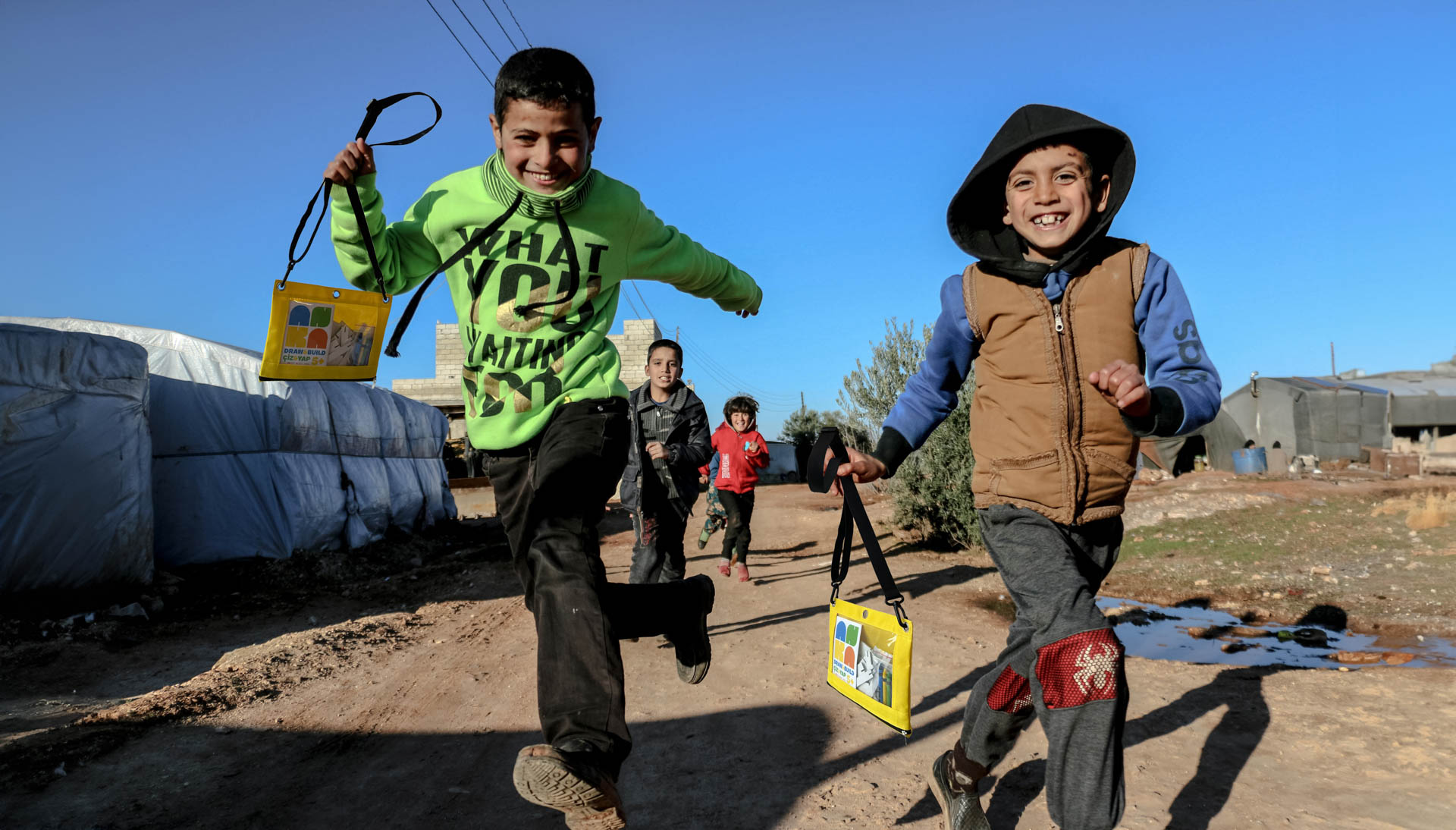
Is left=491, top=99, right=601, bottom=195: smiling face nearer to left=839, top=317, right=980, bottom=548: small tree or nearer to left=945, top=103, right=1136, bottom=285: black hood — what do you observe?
left=945, top=103, right=1136, bottom=285: black hood

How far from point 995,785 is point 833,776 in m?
0.59

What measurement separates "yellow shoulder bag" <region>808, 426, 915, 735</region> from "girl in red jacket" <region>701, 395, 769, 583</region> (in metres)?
5.79

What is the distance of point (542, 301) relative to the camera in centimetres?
267

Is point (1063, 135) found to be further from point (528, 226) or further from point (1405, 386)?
point (1405, 386)

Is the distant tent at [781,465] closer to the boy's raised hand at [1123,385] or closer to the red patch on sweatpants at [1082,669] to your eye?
the red patch on sweatpants at [1082,669]

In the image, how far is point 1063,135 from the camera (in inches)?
104

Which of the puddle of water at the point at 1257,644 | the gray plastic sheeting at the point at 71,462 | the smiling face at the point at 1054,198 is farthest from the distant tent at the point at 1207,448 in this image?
the smiling face at the point at 1054,198

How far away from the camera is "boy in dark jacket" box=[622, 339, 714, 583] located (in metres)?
5.47

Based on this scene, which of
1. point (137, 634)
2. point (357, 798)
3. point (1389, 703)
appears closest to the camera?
point (357, 798)

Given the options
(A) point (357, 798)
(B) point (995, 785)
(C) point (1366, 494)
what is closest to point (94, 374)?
(A) point (357, 798)

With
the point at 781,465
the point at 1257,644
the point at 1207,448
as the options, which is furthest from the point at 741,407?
the point at 781,465

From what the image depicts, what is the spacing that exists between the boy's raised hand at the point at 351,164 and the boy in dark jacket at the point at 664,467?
2428 mm

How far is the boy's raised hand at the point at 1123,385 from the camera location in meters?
1.96

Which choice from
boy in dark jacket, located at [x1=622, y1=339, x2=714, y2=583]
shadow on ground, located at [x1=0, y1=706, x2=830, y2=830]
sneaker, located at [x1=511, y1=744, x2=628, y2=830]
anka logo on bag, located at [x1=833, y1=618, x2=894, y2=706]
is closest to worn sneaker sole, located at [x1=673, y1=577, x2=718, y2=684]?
shadow on ground, located at [x1=0, y1=706, x2=830, y2=830]
